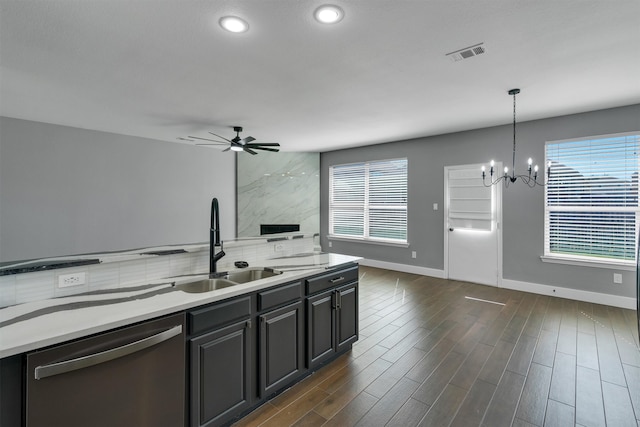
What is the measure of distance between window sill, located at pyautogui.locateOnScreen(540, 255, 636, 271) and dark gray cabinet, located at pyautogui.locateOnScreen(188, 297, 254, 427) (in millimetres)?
4653

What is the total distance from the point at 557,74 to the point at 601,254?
277 cm

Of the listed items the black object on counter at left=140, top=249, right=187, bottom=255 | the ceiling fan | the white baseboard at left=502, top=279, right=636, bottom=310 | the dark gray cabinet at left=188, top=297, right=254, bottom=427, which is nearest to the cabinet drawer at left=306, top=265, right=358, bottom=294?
the dark gray cabinet at left=188, top=297, right=254, bottom=427

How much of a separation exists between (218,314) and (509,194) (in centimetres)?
491

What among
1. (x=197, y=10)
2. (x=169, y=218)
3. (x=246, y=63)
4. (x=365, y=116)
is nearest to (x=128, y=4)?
(x=197, y=10)

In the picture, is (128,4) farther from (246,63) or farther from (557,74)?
(557,74)

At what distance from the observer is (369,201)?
6746 mm

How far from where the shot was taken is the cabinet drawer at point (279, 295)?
195cm

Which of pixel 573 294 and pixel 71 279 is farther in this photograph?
pixel 573 294

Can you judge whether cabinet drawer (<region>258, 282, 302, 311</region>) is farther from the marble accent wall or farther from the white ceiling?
the marble accent wall

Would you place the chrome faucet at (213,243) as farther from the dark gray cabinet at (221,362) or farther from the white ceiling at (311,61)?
the white ceiling at (311,61)

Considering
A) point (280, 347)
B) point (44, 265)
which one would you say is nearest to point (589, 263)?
point (280, 347)

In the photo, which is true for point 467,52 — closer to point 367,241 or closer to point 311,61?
point 311,61

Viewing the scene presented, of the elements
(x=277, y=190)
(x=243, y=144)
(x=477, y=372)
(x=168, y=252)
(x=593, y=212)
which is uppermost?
(x=243, y=144)

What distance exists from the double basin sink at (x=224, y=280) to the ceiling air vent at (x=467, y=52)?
2.36 metres
